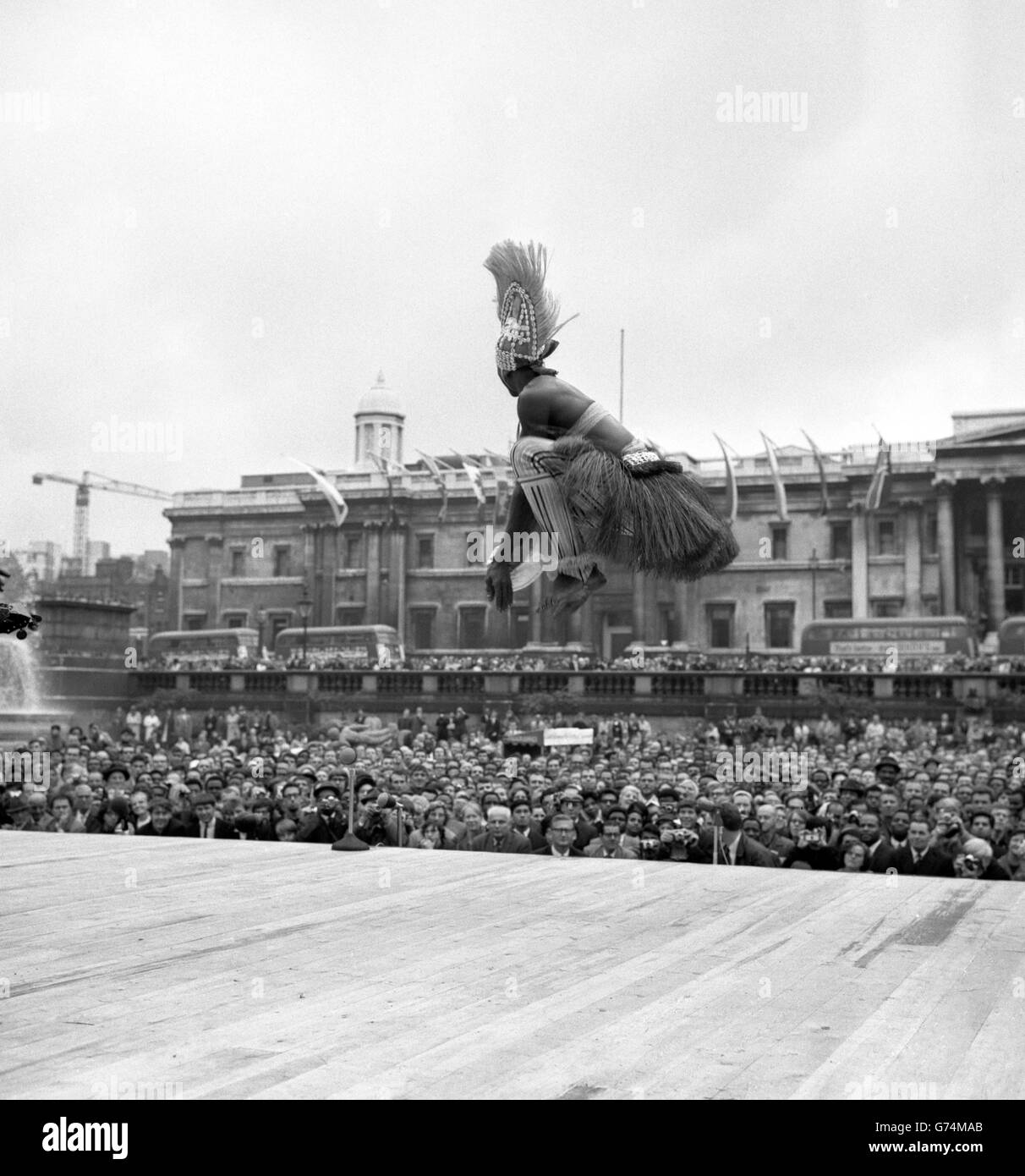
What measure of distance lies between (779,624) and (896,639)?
1988 cm

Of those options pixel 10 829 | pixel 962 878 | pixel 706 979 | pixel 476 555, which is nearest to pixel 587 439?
pixel 476 555

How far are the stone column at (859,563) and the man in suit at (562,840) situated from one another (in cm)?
5600

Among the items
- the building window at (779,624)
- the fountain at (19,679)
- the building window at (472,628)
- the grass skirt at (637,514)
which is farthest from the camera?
the building window at (472,628)

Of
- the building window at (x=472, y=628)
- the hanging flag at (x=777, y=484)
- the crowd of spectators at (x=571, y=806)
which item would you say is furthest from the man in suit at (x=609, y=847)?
the building window at (x=472, y=628)

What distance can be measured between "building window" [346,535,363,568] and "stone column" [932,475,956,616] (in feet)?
103

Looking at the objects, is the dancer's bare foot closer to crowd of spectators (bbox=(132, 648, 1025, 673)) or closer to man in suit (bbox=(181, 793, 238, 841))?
man in suit (bbox=(181, 793, 238, 841))

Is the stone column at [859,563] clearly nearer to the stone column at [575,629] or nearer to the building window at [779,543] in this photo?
the building window at [779,543]

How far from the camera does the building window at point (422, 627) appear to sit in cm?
7388

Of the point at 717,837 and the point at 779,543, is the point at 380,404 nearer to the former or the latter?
the point at 779,543

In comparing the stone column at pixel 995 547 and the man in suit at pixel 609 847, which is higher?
the stone column at pixel 995 547

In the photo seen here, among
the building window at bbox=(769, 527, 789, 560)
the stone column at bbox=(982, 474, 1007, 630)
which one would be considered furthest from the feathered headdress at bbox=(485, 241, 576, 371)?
the building window at bbox=(769, 527, 789, 560)

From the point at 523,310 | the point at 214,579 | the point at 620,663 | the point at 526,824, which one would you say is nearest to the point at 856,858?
the point at 526,824

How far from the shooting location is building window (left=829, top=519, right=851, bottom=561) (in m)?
66.6

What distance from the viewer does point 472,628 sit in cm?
7238
